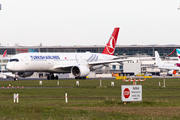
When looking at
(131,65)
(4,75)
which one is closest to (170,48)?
(131,65)

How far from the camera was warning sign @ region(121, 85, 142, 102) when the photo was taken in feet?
84.7

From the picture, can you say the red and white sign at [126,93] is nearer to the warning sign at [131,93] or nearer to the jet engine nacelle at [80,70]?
the warning sign at [131,93]

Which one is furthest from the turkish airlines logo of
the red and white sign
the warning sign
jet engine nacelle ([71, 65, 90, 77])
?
the red and white sign

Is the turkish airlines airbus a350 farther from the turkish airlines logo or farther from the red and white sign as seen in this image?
the red and white sign

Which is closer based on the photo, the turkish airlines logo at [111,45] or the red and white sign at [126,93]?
the red and white sign at [126,93]

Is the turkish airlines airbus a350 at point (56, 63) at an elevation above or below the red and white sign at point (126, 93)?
above

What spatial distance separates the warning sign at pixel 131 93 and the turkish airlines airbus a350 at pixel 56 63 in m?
43.0

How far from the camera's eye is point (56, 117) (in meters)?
20.0

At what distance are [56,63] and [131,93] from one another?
1827 inches

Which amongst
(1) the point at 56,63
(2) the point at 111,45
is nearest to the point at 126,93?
(1) the point at 56,63

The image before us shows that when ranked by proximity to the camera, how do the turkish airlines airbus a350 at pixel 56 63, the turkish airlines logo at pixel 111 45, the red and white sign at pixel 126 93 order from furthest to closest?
the turkish airlines logo at pixel 111 45 < the turkish airlines airbus a350 at pixel 56 63 < the red and white sign at pixel 126 93

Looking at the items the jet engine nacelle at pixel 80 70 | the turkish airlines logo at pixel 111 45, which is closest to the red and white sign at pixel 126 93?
the jet engine nacelle at pixel 80 70

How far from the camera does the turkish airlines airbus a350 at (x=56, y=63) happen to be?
66875 mm

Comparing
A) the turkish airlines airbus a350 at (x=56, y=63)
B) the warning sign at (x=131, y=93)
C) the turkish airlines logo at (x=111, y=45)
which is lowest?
the warning sign at (x=131, y=93)
